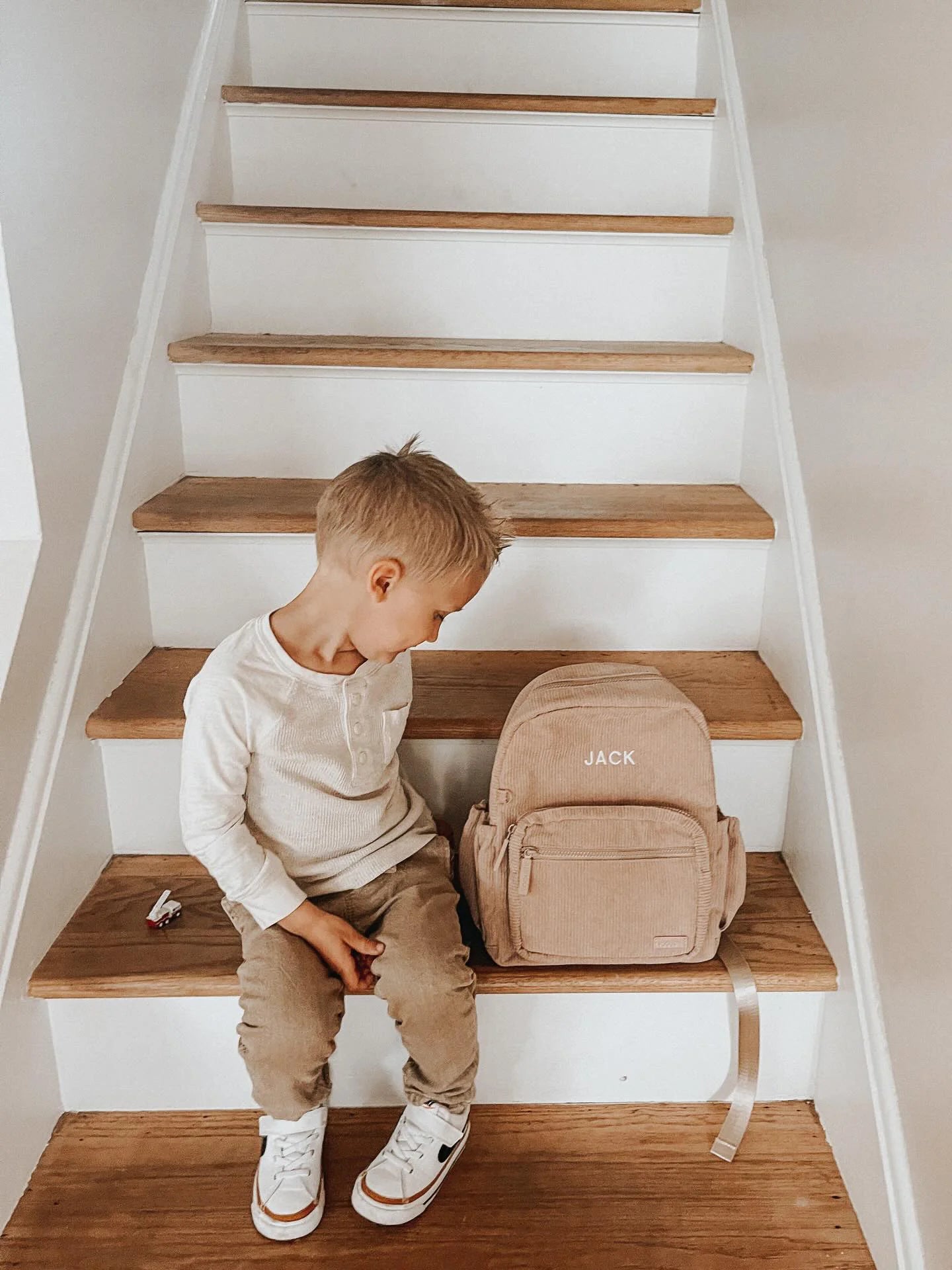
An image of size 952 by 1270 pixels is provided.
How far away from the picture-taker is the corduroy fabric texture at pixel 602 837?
4.09 feet

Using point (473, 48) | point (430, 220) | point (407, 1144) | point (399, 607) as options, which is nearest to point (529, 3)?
point (473, 48)

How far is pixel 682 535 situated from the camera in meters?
1.55

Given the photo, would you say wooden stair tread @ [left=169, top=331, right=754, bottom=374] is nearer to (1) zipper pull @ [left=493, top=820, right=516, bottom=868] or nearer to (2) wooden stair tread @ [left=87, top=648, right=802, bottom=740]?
(2) wooden stair tread @ [left=87, top=648, right=802, bottom=740]

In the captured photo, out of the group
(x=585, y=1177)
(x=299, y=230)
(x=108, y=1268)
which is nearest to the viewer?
(x=108, y=1268)

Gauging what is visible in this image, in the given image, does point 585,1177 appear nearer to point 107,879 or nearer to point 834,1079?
point 834,1079

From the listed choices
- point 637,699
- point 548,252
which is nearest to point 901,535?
point 637,699

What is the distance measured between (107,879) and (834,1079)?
966 mm

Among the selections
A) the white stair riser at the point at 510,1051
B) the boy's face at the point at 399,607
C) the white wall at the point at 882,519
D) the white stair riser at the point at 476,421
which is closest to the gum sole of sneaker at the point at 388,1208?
the white stair riser at the point at 510,1051

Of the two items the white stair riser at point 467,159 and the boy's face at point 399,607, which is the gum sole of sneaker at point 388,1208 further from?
the white stair riser at point 467,159

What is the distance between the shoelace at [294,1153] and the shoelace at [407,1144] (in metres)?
0.09

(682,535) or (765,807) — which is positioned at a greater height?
(682,535)

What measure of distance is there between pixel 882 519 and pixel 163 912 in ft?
3.24

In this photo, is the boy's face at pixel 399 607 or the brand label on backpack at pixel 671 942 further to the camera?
the brand label on backpack at pixel 671 942

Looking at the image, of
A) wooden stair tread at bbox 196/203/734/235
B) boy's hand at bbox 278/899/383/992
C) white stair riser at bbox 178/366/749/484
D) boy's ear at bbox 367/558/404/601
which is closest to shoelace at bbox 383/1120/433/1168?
boy's hand at bbox 278/899/383/992
